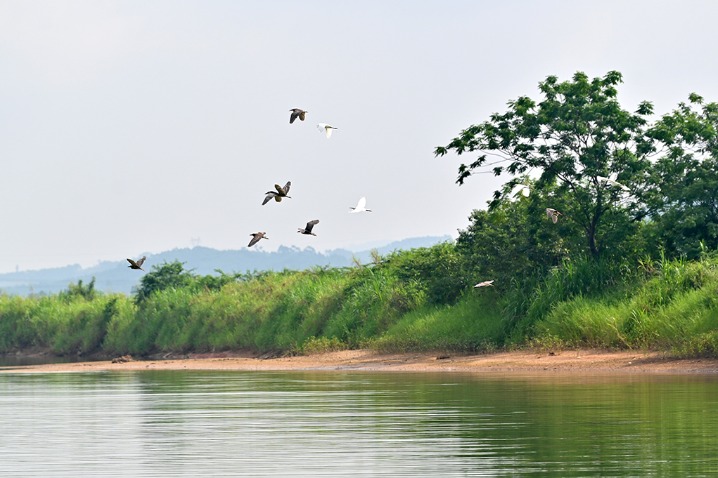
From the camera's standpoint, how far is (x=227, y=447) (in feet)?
46.5

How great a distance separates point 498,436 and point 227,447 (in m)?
2.89

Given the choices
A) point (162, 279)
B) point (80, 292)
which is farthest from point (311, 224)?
point (80, 292)

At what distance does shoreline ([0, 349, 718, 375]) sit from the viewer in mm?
25516

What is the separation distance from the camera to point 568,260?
3152 cm

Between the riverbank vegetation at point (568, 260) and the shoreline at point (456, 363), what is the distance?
46 cm

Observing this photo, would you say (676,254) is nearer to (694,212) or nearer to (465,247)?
(694,212)

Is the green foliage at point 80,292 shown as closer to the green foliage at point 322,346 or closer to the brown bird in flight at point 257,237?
the green foliage at point 322,346

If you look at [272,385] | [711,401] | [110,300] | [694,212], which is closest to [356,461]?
[711,401]

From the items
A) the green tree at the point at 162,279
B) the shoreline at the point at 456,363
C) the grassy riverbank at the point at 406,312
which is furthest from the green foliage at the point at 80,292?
the shoreline at the point at 456,363

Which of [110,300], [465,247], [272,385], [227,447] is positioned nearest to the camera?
[227,447]

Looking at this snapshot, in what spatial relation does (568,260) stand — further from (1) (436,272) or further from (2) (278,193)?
(2) (278,193)

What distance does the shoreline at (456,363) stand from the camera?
2552 centimetres

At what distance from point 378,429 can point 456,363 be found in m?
13.8

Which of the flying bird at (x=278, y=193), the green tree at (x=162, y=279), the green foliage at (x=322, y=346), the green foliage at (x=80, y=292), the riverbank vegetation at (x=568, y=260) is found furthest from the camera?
the green foliage at (x=80, y=292)
